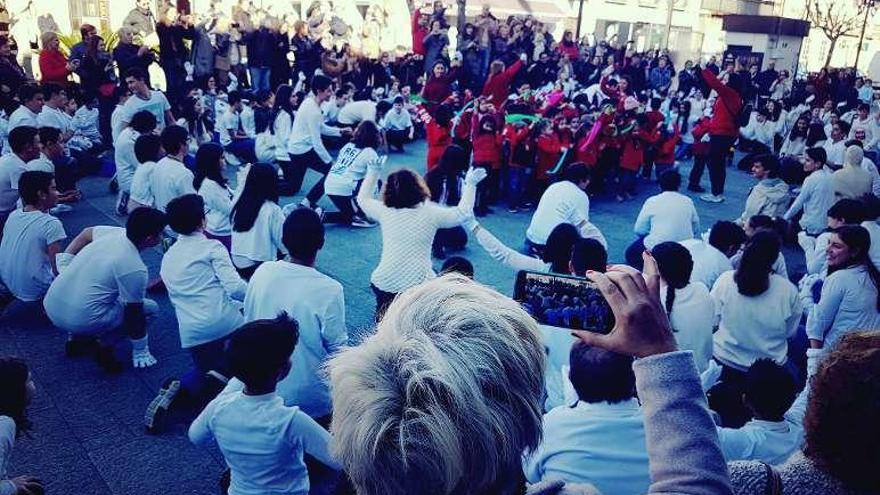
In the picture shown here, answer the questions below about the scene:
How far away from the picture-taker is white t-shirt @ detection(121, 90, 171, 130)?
7559mm

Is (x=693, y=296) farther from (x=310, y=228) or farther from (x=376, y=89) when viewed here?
(x=376, y=89)

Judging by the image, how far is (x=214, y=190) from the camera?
17.9ft

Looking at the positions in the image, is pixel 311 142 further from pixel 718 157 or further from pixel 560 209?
pixel 718 157

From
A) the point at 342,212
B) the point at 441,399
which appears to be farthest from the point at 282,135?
the point at 441,399

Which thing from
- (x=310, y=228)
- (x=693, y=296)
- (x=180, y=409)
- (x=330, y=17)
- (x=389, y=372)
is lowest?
(x=180, y=409)

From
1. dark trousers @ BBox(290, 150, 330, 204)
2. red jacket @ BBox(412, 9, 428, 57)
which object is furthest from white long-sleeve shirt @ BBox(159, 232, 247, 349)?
red jacket @ BBox(412, 9, 428, 57)

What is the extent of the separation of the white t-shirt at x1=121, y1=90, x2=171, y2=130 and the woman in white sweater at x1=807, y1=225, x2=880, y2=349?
267 inches

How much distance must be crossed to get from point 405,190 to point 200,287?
1.41 m

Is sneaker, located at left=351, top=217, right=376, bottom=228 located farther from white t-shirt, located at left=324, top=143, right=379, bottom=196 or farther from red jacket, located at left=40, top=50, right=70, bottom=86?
red jacket, located at left=40, top=50, right=70, bottom=86

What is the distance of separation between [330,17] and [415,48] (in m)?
3.25

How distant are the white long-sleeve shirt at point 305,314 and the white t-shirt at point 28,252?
2484 mm

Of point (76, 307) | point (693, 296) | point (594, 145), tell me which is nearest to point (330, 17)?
point (594, 145)

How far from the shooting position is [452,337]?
48.2 inches

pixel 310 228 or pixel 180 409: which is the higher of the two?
pixel 310 228
